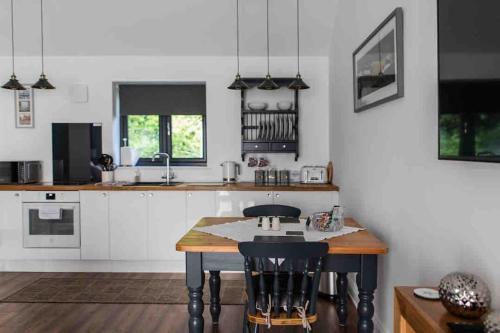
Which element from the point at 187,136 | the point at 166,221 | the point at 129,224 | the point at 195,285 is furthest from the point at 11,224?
the point at 195,285

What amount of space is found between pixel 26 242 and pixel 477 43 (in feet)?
16.2

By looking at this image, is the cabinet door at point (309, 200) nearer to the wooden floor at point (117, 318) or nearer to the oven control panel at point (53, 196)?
the wooden floor at point (117, 318)

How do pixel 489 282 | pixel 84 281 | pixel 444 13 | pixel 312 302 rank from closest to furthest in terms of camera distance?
pixel 489 282
pixel 444 13
pixel 312 302
pixel 84 281

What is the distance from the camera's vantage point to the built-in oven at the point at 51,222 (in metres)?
4.98

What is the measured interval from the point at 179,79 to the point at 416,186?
3.75m

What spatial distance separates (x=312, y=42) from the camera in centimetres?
525

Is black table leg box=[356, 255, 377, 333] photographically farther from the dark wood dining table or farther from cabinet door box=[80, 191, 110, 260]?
cabinet door box=[80, 191, 110, 260]

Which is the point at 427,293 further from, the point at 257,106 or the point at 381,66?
the point at 257,106

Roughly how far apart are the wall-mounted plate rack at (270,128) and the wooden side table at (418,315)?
3.67 m

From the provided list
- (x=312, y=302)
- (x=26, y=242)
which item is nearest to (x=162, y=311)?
(x=312, y=302)

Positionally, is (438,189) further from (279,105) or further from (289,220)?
(279,105)

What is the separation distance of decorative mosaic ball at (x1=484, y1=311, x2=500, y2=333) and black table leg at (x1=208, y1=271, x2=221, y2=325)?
232cm

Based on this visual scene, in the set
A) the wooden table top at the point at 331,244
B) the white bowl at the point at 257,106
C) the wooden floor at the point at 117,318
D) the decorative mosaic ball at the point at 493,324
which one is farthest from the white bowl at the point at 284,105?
the decorative mosaic ball at the point at 493,324

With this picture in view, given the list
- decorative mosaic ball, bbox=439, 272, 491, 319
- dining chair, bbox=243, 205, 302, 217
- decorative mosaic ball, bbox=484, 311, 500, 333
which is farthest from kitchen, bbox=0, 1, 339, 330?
decorative mosaic ball, bbox=484, 311, 500, 333
